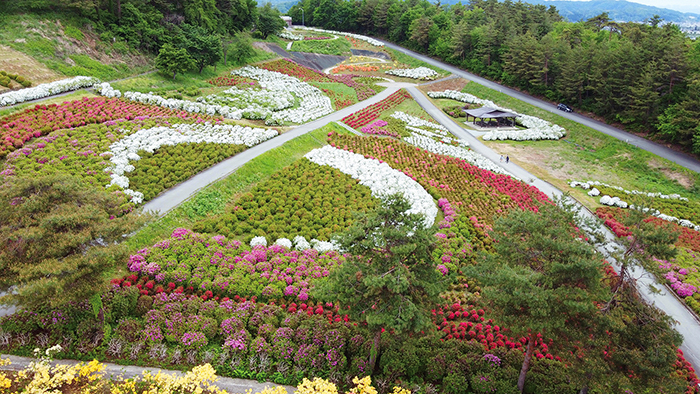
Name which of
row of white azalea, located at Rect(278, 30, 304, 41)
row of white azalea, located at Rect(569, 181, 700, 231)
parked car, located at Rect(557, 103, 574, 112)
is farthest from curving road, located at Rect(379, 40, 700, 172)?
row of white azalea, located at Rect(278, 30, 304, 41)

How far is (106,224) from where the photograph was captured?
561 inches

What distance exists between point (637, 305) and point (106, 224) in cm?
1856

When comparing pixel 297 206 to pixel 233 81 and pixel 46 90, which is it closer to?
pixel 46 90

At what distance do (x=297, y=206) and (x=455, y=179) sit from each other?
13.7m

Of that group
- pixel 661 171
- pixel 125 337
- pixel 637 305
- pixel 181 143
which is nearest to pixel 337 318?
pixel 125 337

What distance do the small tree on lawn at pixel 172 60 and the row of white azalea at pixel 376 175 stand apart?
2145cm

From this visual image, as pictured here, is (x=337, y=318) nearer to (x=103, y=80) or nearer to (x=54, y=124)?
(x=54, y=124)

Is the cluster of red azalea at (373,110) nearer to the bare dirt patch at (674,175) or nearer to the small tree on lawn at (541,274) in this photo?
the bare dirt patch at (674,175)

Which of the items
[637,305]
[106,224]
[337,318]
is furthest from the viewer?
[337,318]

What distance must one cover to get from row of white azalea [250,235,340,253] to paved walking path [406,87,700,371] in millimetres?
12740

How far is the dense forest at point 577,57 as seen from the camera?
40.9 m

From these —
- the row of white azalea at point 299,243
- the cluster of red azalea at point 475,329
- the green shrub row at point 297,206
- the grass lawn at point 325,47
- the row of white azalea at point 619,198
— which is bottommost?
the cluster of red azalea at point 475,329

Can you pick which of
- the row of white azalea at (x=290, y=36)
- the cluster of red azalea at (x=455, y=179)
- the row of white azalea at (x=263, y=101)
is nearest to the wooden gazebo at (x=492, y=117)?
the cluster of red azalea at (x=455, y=179)

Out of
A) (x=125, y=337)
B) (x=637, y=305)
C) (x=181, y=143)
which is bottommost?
(x=125, y=337)
